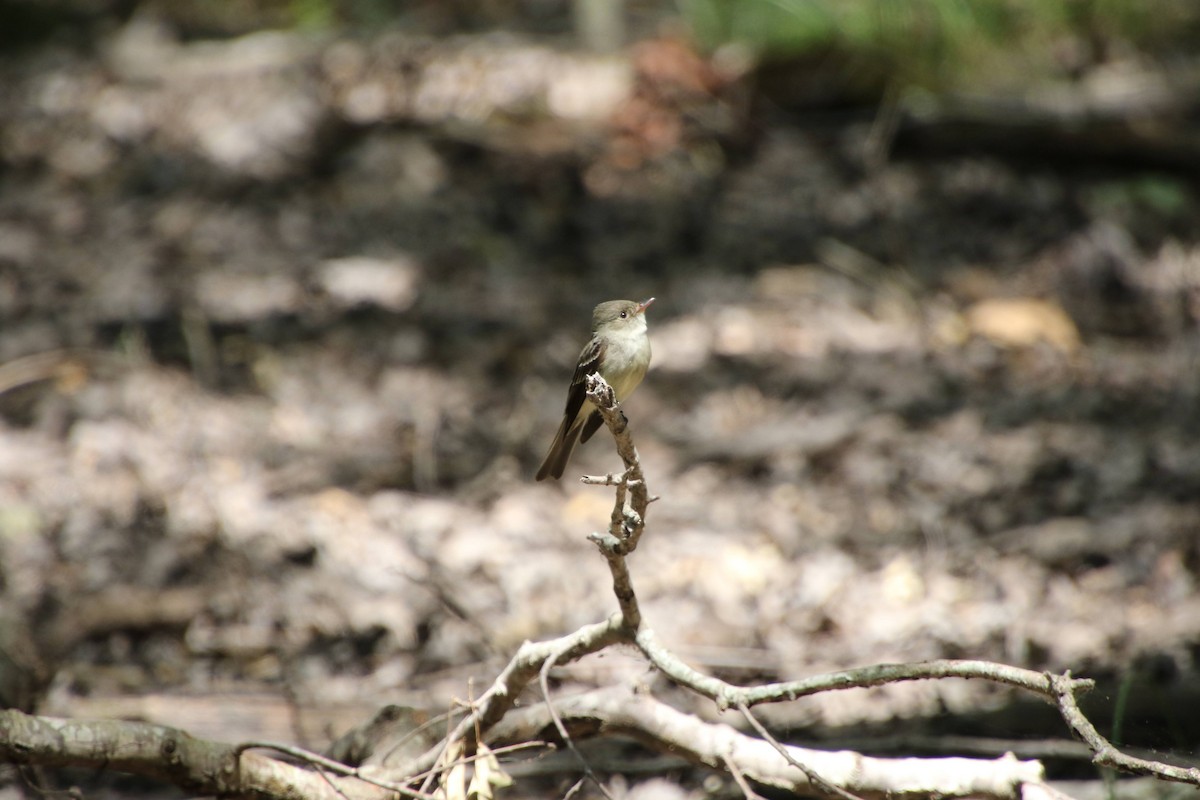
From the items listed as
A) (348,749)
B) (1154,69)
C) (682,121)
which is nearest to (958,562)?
(348,749)

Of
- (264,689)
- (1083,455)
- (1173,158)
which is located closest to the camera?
(264,689)

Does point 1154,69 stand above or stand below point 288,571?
above

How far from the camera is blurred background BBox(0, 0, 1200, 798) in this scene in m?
4.16

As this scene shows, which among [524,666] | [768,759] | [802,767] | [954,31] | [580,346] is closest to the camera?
Result: [802,767]

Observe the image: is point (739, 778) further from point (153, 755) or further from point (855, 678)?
point (153, 755)

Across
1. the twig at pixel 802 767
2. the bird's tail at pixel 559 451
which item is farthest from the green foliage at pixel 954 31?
the twig at pixel 802 767

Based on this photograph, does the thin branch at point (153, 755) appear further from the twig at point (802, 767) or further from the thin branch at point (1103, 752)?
the thin branch at point (1103, 752)

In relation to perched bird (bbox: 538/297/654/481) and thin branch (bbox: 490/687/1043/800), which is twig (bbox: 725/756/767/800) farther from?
perched bird (bbox: 538/297/654/481)

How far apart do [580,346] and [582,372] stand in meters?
2.86

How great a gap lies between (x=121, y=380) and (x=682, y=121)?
427 centimetres

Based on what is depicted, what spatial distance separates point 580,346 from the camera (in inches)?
243

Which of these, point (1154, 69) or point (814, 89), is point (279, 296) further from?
point (1154, 69)

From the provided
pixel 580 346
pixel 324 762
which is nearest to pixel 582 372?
pixel 324 762

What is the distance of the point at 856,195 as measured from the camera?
283 inches
